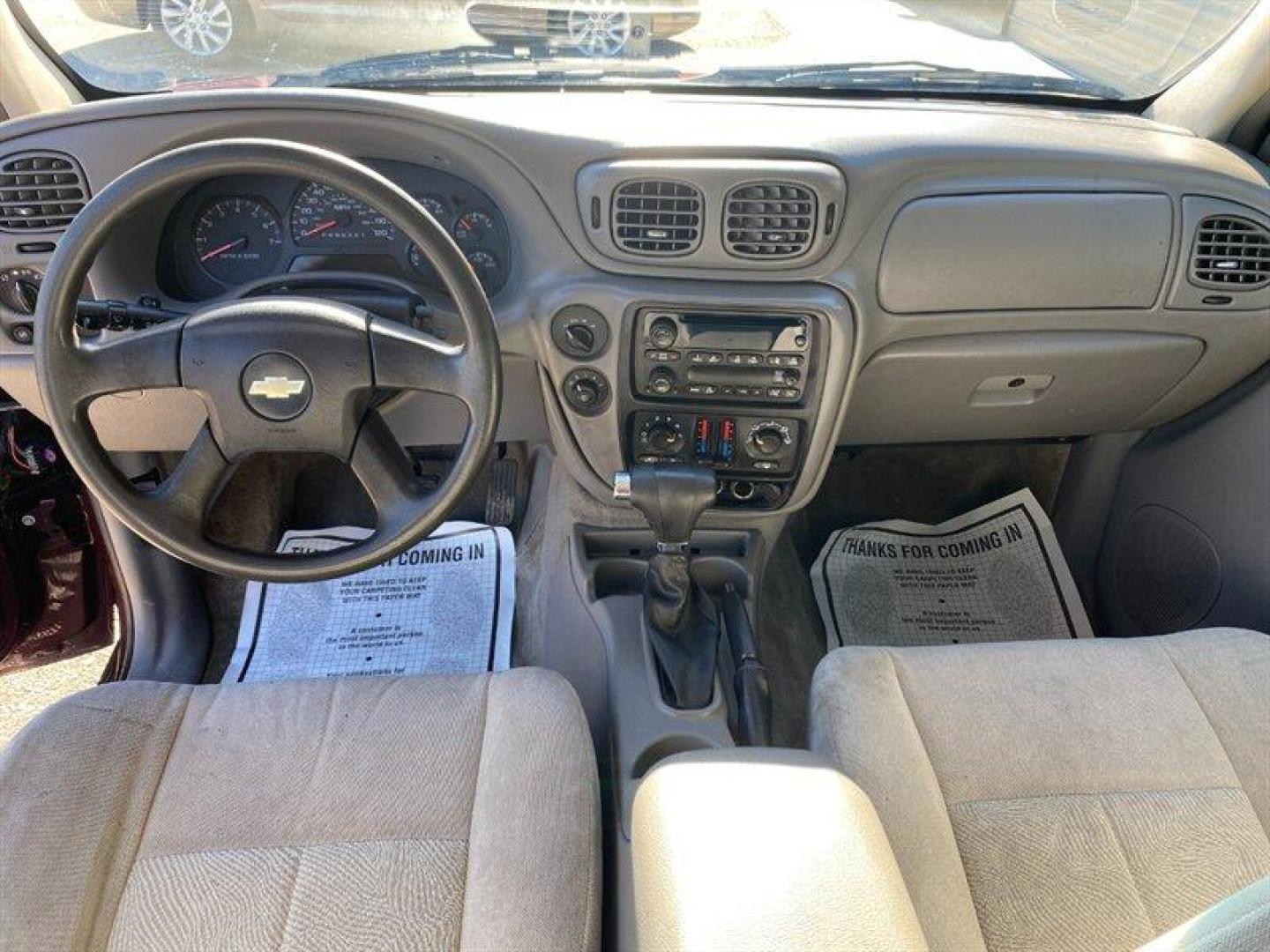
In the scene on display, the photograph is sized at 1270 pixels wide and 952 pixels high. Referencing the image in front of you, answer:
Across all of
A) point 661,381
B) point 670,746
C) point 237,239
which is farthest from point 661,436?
point 237,239

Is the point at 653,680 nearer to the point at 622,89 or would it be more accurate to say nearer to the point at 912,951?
the point at 912,951

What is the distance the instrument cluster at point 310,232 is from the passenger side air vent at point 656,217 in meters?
0.18

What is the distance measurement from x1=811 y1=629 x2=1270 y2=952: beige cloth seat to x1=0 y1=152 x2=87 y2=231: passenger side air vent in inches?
43.3

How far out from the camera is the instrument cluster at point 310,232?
127 cm

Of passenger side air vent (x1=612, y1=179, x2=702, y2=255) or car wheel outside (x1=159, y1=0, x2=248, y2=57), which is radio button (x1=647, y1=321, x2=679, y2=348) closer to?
passenger side air vent (x1=612, y1=179, x2=702, y2=255)

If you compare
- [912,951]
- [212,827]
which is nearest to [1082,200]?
[912,951]

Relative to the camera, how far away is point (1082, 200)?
1.25m

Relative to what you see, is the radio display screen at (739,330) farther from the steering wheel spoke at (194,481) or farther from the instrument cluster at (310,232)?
the steering wheel spoke at (194,481)

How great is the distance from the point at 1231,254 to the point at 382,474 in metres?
1.18

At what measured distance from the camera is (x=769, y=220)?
3.90 ft

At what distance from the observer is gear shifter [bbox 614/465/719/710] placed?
1115 millimetres

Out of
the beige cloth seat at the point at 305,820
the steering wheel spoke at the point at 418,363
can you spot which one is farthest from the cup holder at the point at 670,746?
the steering wheel spoke at the point at 418,363

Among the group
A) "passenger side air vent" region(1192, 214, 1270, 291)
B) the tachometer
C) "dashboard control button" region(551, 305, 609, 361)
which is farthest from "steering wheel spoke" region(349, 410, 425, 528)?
"passenger side air vent" region(1192, 214, 1270, 291)

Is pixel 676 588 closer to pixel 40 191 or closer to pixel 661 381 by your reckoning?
pixel 661 381
